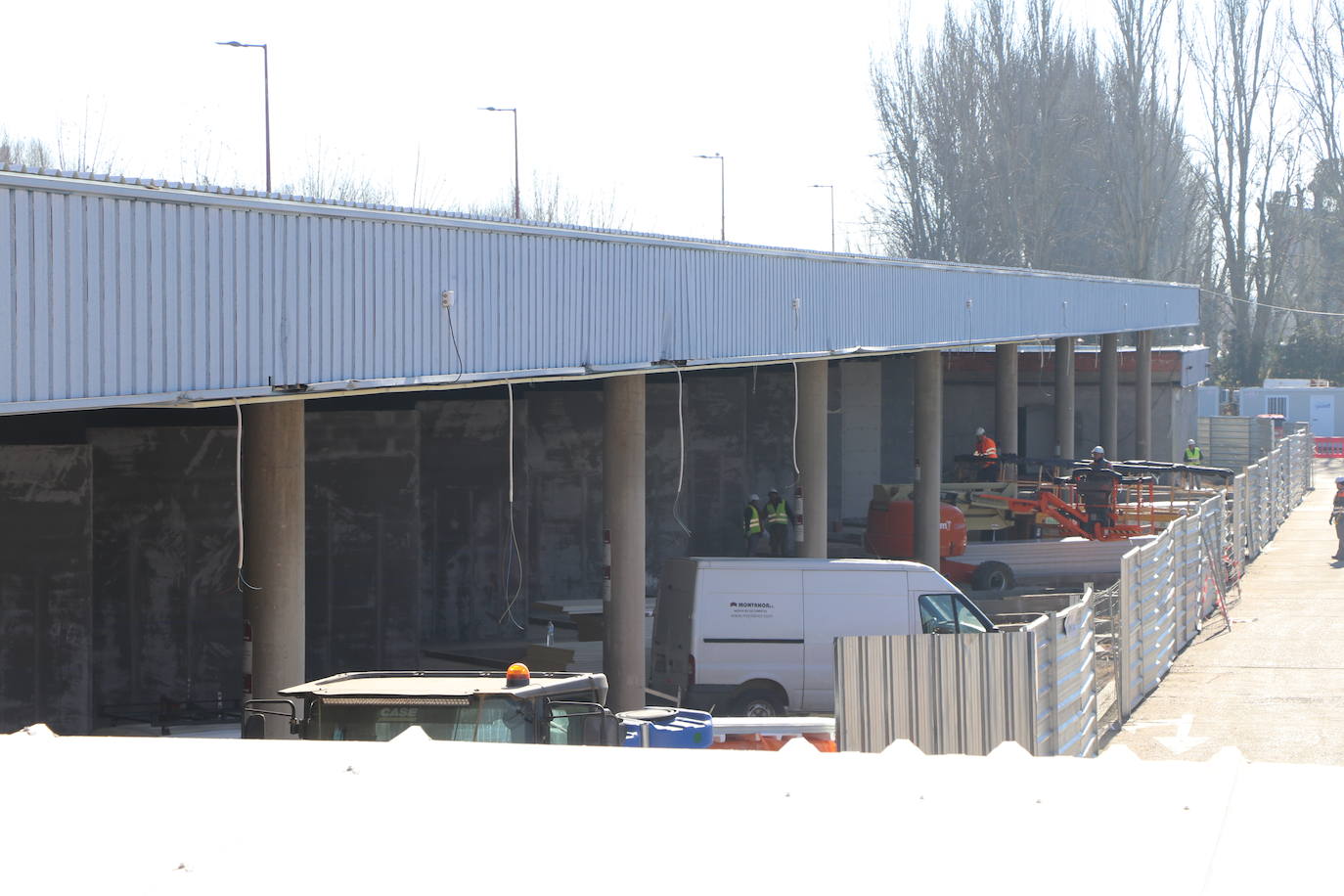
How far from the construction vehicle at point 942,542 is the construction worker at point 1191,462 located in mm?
6512

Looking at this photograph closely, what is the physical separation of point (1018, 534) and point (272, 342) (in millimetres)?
22976

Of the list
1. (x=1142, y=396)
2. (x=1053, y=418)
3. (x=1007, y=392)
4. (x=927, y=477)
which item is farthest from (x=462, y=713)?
(x=1053, y=418)

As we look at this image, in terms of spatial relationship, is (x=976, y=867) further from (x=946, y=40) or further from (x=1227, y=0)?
(x=1227, y=0)

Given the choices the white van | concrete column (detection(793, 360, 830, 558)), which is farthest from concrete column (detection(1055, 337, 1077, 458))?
the white van

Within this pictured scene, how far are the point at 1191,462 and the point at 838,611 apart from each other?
1102 inches

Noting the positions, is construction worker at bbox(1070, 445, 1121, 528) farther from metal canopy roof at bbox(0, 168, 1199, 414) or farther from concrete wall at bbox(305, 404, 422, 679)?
concrete wall at bbox(305, 404, 422, 679)

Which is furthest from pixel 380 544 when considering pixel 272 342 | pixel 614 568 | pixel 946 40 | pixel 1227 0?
pixel 1227 0

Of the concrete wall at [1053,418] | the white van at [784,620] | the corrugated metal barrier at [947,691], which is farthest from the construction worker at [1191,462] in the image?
the corrugated metal barrier at [947,691]

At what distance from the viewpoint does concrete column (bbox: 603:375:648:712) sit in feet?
56.9

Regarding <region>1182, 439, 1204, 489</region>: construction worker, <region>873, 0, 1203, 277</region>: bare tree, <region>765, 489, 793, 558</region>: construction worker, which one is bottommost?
<region>765, 489, 793, 558</region>: construction worker

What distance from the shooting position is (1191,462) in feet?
136

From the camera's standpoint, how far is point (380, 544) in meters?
20.8

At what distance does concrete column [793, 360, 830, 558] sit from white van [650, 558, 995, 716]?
578cm

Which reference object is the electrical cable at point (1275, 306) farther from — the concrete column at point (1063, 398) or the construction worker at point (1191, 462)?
the concrete column at point (1063, 398)
